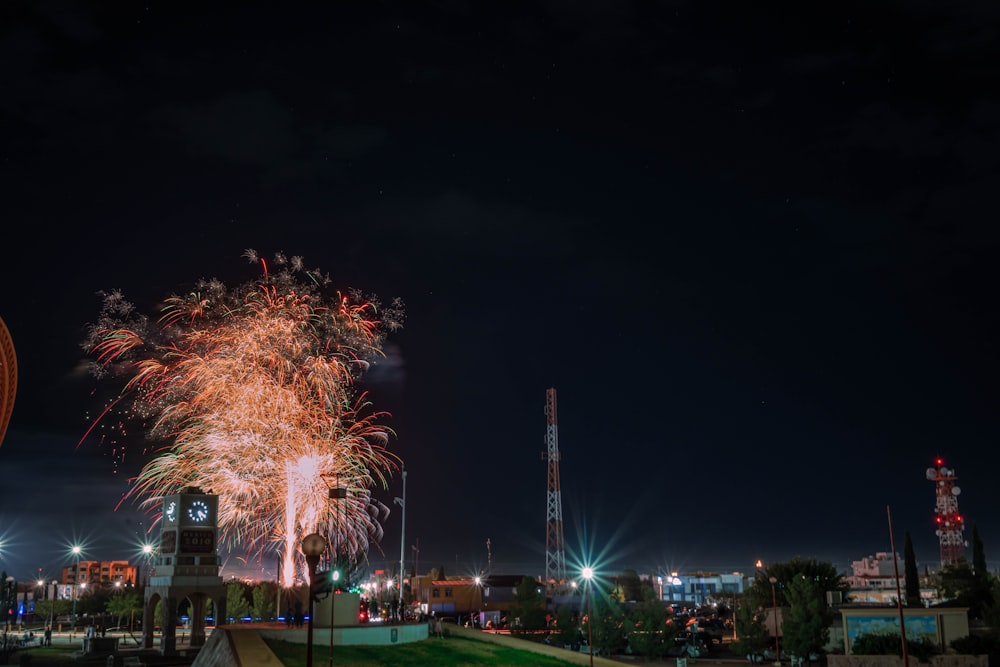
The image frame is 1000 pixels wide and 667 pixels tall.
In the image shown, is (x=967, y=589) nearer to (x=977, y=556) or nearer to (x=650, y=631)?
(x=977, y=556)

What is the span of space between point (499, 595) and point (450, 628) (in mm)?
83090

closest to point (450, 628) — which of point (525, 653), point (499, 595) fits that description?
point (525, 653)

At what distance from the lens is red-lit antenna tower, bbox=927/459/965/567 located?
16575 centimetres

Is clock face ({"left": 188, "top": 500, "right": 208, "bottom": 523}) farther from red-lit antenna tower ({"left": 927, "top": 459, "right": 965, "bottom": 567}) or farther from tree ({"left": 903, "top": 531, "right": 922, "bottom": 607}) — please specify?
red-lit antenna tower ({"left": 927, "top": 459, "right": 965, "bottom": 567})

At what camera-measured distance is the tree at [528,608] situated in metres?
81.0

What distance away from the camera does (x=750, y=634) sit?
7088 cm

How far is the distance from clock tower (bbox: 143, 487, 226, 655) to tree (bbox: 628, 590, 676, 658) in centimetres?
3415

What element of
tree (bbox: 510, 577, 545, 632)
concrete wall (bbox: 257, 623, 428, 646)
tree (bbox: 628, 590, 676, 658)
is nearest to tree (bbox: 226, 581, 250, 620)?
tree (bbox: 510, 577, 545, 632)

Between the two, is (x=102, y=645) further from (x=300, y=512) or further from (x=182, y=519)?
(x=300, y=512)

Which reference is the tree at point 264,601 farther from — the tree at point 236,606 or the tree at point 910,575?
the tree at point 910,575

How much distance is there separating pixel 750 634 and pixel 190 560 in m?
43.7

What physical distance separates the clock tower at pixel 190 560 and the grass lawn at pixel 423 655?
13802 millimetres

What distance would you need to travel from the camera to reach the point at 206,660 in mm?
41094

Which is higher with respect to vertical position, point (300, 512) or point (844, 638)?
point (300, 512)
